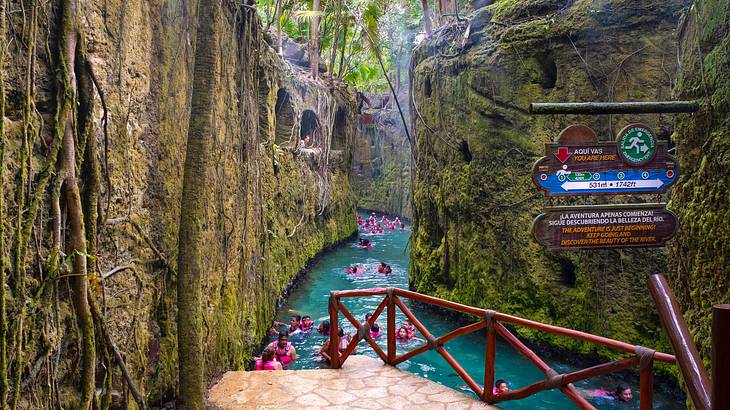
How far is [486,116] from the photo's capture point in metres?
10.9

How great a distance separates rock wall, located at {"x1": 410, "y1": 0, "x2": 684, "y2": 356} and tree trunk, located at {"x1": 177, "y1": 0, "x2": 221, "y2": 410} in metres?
5.63

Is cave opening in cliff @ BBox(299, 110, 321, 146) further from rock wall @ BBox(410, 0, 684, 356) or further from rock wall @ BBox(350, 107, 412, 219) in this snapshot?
rock wall @ BBox(350, 107, 412, 219)

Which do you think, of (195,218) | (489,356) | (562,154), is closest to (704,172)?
(562,154)

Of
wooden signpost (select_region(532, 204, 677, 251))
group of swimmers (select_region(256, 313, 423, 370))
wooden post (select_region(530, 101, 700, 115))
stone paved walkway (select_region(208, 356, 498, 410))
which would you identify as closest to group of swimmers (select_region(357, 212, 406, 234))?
group of swimmers (select_region(256, 313, 423, 370))

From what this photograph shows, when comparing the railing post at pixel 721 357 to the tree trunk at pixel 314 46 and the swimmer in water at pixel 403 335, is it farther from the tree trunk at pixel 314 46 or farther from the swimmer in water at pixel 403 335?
the tree trunk at pixel 314 46

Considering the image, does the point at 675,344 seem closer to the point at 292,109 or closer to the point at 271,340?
the point at 271,340

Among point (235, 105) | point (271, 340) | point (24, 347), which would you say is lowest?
point (271, 340)

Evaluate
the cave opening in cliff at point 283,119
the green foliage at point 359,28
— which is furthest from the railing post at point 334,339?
the cave opening in cliff at point 283,119

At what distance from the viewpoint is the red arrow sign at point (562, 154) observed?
4.16m

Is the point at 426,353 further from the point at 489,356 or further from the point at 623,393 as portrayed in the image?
the point at 489,356

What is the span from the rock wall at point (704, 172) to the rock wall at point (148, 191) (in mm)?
4979

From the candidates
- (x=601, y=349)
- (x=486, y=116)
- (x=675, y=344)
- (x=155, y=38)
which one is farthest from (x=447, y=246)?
(x=675, y=344)

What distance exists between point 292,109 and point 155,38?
1180 centimetres

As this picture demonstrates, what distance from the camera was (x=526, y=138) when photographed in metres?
10.0
